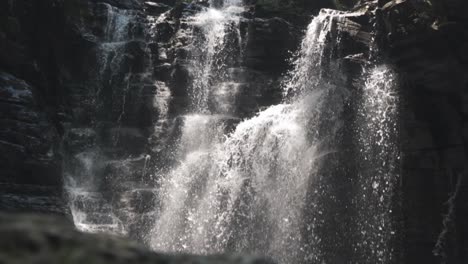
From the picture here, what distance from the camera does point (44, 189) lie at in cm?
1950

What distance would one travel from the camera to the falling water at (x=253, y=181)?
21.5 metres

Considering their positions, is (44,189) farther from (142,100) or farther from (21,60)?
(142,100)

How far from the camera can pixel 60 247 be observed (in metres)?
2.86

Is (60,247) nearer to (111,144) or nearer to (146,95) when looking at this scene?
(111,144)

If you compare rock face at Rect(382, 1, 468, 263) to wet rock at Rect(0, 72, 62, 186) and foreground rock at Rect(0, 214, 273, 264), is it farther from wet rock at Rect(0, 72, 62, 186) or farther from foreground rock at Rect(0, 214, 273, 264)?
foreground rock at Rect(0, 214, 273, 264)

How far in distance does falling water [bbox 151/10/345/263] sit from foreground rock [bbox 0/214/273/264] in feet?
59.7

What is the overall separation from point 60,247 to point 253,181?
20.1m

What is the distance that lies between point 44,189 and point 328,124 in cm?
1173

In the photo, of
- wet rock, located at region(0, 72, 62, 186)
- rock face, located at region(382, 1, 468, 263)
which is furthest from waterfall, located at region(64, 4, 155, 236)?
rock face, located at region(382, 1, 468, 263)

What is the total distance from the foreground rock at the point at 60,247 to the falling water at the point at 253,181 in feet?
59.7

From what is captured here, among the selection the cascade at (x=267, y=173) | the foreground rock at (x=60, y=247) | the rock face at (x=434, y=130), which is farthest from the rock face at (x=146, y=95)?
the foreground rock at (x=60, y=247)

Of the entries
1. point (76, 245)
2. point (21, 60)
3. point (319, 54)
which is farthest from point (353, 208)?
point (76, 245)

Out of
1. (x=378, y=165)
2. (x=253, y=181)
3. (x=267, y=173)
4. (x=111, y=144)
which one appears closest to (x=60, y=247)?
(x=378, y=165)

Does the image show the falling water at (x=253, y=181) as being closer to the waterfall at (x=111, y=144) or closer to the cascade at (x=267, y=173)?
the cascade at (x=267, y=173)
